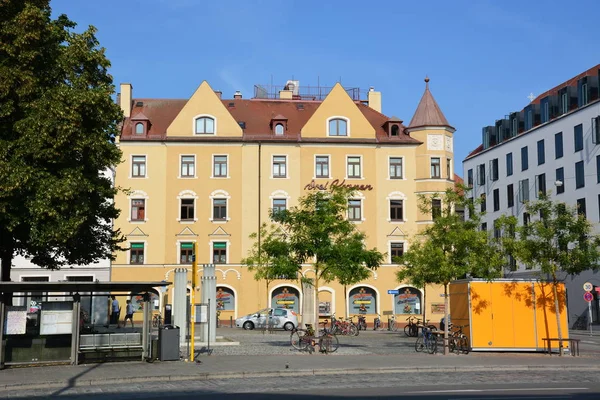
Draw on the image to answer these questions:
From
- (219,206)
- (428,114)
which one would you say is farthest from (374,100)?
(219,206)

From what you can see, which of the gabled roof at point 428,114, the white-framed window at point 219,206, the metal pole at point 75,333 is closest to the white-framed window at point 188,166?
the white-framed window at point 219,206

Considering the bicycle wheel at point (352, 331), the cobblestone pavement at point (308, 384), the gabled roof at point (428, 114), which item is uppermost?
the gabled roof at point (428, 114)

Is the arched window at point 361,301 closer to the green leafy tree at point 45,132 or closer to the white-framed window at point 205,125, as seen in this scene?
the white-framed window at point 205,125

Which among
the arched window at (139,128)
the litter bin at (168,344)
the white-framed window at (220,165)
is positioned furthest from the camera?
the arched window at (139,128)

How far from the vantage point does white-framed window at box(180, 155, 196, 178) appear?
189ft

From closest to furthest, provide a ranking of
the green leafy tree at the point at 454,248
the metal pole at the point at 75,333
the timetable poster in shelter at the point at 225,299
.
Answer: the metal pole at the point at 75,333, the green leafy tree at the point at 454,248, the timetable poster in shelter at the point at 225,299

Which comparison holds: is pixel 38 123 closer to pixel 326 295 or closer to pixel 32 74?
pixel 32 74

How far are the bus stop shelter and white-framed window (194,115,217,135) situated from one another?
35286mm

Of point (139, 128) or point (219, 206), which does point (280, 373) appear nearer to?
point (219, 206)

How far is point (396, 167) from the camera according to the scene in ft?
194

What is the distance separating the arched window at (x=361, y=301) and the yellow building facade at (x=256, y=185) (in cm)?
7

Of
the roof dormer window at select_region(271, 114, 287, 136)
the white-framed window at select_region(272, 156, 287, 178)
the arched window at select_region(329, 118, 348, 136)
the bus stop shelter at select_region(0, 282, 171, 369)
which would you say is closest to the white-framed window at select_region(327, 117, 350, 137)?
the arched window at select_region(329, 118, 348, 136)

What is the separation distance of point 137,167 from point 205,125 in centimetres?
592

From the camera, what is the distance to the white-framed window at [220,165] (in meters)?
57.9
